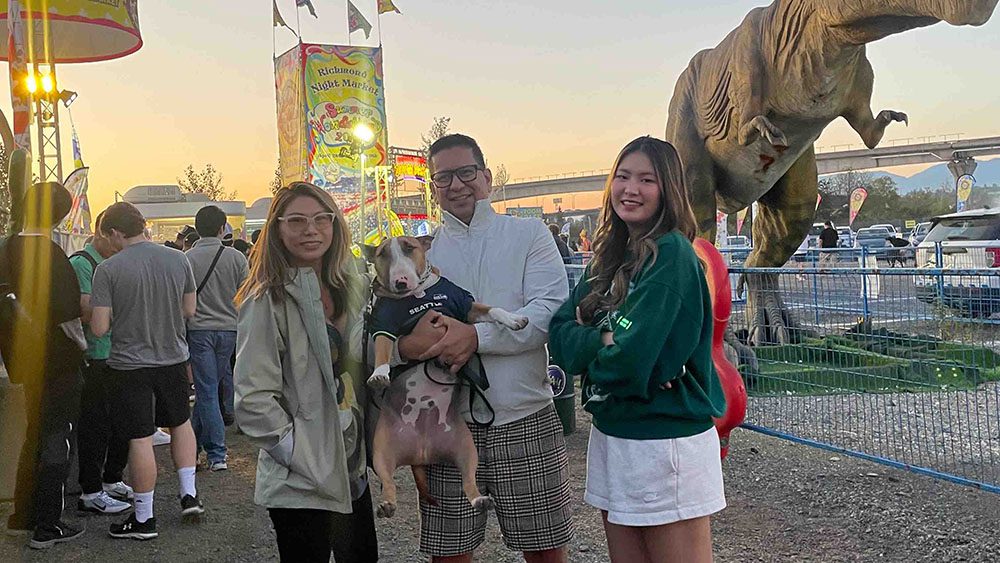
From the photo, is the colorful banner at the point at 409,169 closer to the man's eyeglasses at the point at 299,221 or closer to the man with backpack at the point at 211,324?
the man with backpack at the point at 211,324

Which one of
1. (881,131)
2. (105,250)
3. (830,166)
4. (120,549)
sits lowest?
(120,549)

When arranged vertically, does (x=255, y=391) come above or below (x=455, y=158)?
below

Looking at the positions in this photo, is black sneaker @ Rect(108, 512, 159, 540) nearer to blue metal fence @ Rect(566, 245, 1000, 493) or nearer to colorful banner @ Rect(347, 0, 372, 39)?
blue metal fence @ Rect(566, 245, 1000, 493)

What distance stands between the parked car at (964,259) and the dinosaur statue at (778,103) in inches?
50.8

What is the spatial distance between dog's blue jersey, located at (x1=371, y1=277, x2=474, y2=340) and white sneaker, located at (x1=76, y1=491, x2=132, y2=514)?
3.63m

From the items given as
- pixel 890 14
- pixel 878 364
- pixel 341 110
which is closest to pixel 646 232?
pixel 890 14

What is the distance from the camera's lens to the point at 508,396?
2.90 m

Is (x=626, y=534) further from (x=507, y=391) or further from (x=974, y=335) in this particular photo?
(x=974, y=335)

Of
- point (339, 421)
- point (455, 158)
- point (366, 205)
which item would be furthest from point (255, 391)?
point (366, 205)

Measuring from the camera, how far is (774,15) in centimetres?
533

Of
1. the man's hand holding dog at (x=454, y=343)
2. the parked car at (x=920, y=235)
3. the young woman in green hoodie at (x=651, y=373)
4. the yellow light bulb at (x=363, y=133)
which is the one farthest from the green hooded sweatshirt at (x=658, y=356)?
the yellow light bulb at (x=363, y=133)

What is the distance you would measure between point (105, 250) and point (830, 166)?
2455 inches

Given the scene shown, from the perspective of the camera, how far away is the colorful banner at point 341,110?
21.2 metres

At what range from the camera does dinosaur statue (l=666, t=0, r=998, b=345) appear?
4.46 metres
